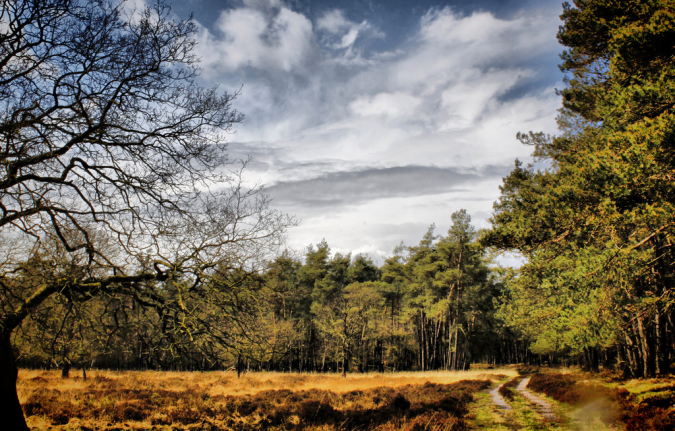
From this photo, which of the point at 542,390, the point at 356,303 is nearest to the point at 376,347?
the point at 356,303

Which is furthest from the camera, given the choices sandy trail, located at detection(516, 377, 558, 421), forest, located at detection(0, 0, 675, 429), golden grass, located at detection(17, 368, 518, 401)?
golden grass, located at detection(17, 368, 518, 401)

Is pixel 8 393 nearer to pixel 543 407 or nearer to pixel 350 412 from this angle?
pixel 350 412

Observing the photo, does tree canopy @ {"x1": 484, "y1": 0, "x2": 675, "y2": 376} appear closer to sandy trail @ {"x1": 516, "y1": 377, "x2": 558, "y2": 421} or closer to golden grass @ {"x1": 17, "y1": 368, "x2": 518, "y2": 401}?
sandy trail @ {"x1": 516, "y1": 377, "x2": 558, "y2": 421}

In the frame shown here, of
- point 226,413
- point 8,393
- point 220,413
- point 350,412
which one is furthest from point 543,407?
point 8,393

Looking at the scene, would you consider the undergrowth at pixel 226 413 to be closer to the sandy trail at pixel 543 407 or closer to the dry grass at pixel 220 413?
the dry grass at pixel 220 413

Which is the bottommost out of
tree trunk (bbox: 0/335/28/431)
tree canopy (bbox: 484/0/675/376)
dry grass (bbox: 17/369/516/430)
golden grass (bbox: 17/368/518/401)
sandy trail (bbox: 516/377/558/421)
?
golden grass (bbox: 17/368/518/401)

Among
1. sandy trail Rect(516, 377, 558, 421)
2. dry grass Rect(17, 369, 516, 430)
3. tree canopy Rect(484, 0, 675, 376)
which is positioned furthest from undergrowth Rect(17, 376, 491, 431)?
tree canopy Rect(484, 0, 675, 376)

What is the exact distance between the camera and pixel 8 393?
5.43m

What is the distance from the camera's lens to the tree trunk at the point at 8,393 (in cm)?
533

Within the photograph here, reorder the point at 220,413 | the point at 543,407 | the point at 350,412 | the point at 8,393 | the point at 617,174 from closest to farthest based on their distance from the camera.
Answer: the point at 8,393 → the point at 617,174 → the point at 220,413 → the point at 350,412 → the point at 543,407

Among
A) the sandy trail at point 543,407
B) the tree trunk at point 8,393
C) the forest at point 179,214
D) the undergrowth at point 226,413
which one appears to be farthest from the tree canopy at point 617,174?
the tree trunk at point 8,393

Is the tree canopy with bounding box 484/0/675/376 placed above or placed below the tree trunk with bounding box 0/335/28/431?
above

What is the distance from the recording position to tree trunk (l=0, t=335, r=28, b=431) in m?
5.33

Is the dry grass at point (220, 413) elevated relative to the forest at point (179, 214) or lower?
lower
